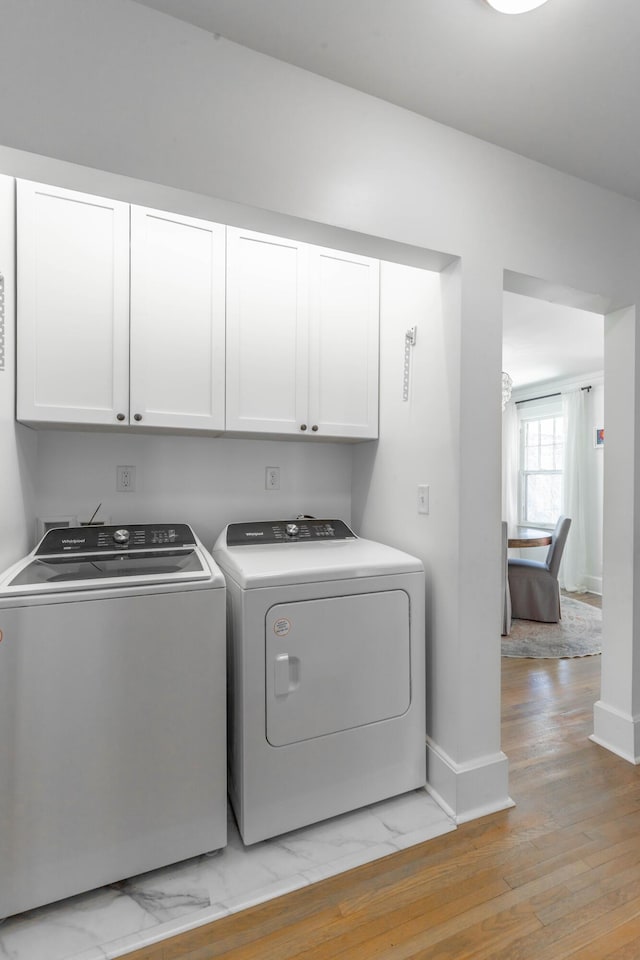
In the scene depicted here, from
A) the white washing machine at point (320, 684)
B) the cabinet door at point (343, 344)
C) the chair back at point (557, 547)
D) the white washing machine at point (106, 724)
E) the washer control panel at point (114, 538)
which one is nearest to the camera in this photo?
the white washing machine at point (106, 724)

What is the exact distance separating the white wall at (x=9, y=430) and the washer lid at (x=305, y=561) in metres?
0.72

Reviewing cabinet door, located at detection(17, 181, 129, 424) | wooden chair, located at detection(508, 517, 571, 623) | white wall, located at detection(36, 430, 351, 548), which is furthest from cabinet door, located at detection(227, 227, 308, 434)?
wooden chair, located at detection(508, 517, 571, 623)

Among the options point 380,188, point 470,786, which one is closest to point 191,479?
point 380,188

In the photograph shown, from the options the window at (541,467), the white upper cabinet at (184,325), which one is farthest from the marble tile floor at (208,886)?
the window at (541,467)

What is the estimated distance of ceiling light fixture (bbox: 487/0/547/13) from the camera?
1163mm

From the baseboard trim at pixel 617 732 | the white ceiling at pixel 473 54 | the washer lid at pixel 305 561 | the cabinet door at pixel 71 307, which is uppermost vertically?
the white ceiling at pixel 473 54

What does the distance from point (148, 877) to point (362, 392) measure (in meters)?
1.96

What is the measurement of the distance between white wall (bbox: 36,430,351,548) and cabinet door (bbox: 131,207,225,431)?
1.06ft

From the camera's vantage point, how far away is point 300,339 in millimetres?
2100

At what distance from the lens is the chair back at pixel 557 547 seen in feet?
13.3

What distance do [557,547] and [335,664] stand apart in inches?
127

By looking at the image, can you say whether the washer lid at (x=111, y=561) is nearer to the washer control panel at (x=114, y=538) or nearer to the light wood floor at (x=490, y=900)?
the washer control panel at (x=114, y=538)

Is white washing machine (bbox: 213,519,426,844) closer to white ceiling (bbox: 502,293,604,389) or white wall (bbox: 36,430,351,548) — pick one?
white wall (bbox: 36,430,351,548)

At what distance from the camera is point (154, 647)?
1.41 metres
